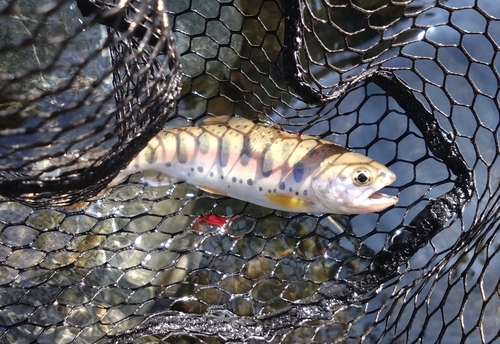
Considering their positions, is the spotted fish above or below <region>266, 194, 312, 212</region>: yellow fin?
above

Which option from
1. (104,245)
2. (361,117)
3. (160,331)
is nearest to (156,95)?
(160,331)

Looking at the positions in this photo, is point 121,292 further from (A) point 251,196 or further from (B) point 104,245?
(A) point 251,196

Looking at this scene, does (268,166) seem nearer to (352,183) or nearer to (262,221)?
(352,183)

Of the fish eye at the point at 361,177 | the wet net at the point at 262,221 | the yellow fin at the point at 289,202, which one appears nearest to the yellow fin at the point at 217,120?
the wet net at the point at 262,221

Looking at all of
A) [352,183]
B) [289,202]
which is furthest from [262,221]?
[352,183]

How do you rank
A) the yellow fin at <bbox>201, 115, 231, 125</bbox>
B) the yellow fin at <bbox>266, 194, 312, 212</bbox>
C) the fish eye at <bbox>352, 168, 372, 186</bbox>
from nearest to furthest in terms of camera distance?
the fish eye at <bbox>352, 168, 372, 186</bbox>, the yellow fin at <bbox>266, 194, 312, 212</bbox>, the yellow fin at <bbox>201, 115, 231, 125</bbox>

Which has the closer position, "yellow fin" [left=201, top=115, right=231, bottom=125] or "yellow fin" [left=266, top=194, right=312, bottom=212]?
"yellow fin" [left=266, top=194, right=312, bottom=212]

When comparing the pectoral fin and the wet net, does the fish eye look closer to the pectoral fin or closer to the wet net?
the wet net

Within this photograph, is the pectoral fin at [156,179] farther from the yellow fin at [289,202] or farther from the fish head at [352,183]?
the fish head at [352,183]

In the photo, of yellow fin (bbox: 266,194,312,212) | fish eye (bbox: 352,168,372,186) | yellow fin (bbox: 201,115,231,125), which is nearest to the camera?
fish eye (bbox: 352,168,372,186)

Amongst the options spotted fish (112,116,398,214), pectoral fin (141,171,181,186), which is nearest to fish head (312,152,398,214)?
spotted fish (112,116,398,214)
